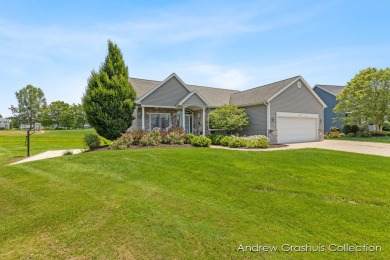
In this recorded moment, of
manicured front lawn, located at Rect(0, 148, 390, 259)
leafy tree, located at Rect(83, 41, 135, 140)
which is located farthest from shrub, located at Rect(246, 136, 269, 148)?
leafy tree, located at Rect(83, 41, 135, 140)

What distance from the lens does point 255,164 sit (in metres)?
7.88

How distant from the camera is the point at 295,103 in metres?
18.5

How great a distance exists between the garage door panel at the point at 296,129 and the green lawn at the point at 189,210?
10490 millimetres

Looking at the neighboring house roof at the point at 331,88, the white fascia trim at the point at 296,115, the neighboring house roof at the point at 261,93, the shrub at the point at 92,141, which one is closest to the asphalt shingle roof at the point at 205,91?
the neighboring house roof at the point at 261,93

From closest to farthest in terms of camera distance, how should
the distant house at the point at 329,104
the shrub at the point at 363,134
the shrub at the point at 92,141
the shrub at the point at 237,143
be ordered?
the shrub at the point at 92,141 < the shrub at the point at 237,143 < the shrub at the point at 363,134 < the distant house at the point at 329,104

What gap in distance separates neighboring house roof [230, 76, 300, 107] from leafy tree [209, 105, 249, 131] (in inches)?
64.4

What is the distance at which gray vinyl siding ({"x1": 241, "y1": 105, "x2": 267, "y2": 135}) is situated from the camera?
17386mm

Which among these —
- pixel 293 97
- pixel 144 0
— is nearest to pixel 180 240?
pixel 144 0

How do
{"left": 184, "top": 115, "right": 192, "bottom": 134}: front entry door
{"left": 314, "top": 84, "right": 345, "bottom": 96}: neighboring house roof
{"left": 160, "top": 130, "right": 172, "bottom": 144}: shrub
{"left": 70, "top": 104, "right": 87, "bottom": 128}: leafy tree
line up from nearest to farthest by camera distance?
{"left": 160, "top": 130, "right": 172, "bottom": 144}: shrub → {"left": 184, "top": 115, "right": 192, "bottom": 134}: front entry door → {"left": 314, "top": 84, "right": 345, "bottom": 96}: neighboring house roof → {"left": 70, "top": 104, "right": 87, "bottom": 128}: leafy tree

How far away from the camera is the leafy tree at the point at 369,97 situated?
20953 mm

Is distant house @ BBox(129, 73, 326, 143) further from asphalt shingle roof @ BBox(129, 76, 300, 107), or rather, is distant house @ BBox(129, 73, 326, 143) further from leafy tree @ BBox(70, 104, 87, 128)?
leafy tree @ BBox(70, 104, 87, 128)

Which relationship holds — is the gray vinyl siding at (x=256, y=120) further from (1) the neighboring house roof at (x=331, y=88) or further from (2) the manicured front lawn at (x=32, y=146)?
(1) the neighboring house roof at (x=331, y=88)

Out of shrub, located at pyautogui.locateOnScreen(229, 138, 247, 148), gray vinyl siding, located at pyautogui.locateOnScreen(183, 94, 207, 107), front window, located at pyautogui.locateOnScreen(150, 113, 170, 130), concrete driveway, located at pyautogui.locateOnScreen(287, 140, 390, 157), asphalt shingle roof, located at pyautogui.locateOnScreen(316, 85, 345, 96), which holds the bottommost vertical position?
concrete driveway, located at pyautogui.locateOnScreen(287, 140, 390, 157)

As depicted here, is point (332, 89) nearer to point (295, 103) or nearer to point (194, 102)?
point (295, 103)
